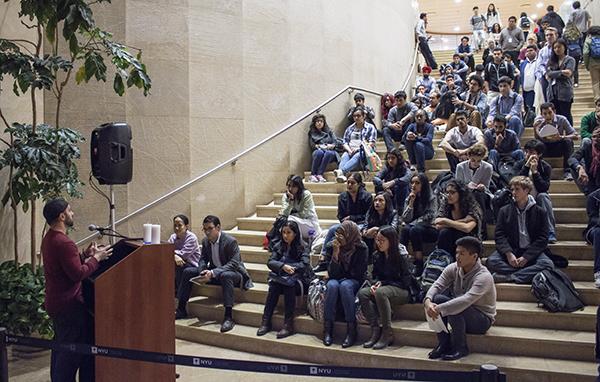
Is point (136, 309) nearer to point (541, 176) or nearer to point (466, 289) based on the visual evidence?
point (466, 289)

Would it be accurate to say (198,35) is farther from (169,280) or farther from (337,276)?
(169,280)

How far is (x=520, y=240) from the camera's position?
5.70 meters

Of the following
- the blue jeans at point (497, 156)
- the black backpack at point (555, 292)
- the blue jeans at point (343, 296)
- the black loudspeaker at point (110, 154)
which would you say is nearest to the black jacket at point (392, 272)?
the blue jeans at point (343, 296)

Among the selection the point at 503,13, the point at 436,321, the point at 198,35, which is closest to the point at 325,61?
the point at 198,35

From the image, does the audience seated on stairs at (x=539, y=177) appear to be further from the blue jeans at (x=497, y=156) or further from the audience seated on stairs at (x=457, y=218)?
the audience seated on stairs at (x=457, y=218)

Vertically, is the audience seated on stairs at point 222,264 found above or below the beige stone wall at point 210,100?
below

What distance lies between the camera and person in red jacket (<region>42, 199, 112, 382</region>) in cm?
381

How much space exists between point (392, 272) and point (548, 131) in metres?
3.32

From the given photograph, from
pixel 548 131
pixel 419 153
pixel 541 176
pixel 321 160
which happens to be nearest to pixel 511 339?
pixel 541 176

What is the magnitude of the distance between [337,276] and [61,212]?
2.83m

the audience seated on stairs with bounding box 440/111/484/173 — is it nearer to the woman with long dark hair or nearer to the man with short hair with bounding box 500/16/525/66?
the woman with long dark hair

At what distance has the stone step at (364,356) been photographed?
15.0 ft

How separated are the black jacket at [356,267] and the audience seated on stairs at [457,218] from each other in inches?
32.5

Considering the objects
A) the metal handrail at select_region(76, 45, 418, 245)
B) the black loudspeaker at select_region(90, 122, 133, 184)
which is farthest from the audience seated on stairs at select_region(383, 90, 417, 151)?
the black loudspeaker at select_region(90, 122, 133, 184)
